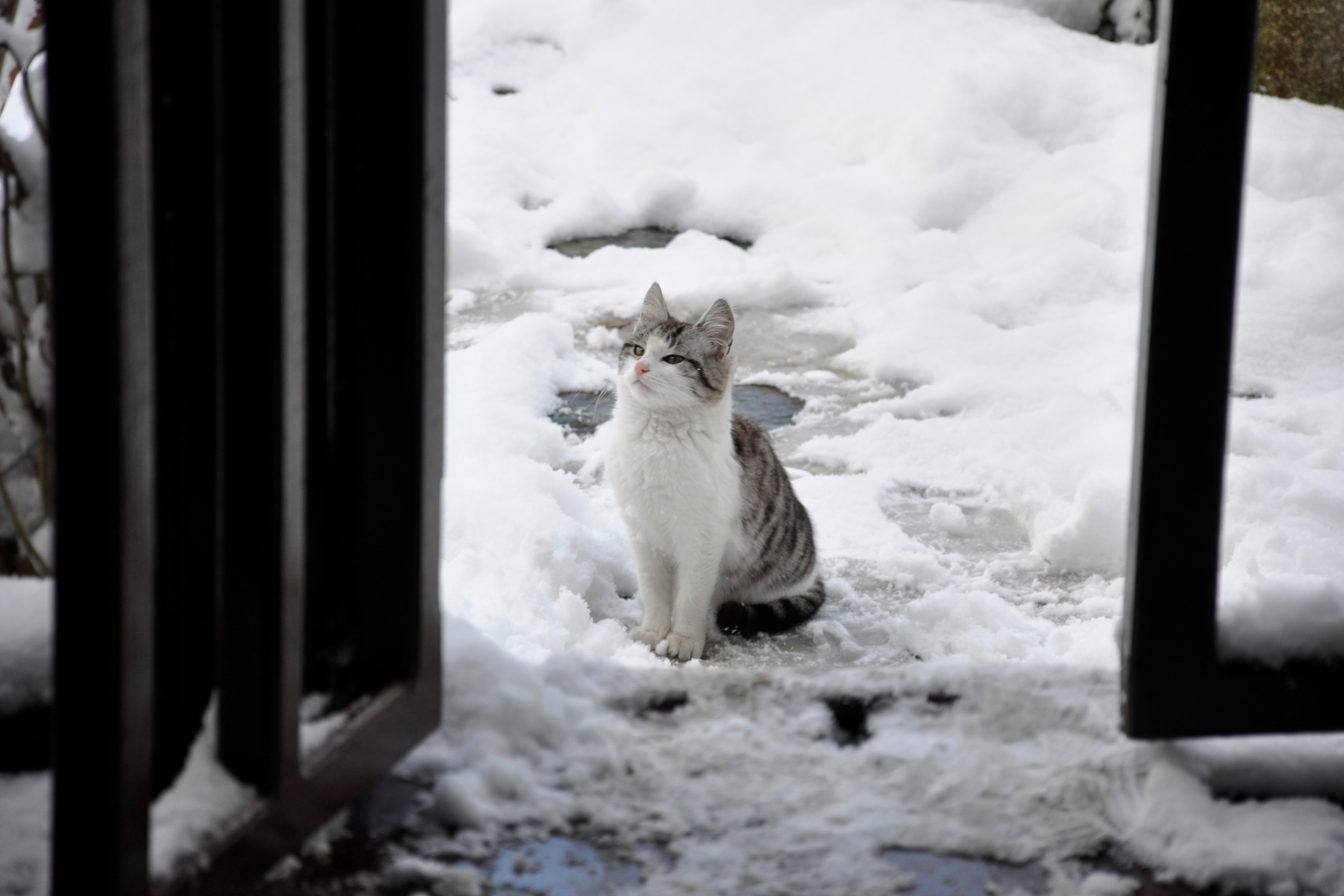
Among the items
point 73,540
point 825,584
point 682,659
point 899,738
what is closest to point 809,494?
point 825,584

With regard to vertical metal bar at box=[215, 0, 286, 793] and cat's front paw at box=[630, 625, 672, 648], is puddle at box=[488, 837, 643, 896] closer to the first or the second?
vertical metal bar at box=[215, 0, 286, 793]

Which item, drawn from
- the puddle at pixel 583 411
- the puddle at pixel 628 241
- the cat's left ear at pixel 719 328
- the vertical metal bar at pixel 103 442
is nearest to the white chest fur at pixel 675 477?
the cat's left ear at pixel 719 328

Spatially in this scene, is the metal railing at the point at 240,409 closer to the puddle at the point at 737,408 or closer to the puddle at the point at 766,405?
the puddle at the point at 737,408

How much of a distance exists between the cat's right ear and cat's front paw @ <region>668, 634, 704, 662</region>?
800 millimetres

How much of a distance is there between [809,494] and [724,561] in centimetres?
80

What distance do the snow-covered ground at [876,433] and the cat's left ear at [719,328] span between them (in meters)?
0.66

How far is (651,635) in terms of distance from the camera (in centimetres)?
293

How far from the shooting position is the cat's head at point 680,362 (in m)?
2.93

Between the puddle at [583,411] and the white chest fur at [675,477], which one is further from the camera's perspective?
the puddle at [583,411]

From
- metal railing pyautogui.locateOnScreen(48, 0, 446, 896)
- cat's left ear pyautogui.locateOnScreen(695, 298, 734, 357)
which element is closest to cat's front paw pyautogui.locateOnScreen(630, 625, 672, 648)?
cat's left ear pyautogui.locateOnScreen(695, 298, 734, 357)

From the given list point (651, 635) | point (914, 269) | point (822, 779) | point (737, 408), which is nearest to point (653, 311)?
point (651, 635)

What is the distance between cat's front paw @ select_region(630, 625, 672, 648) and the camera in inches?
114

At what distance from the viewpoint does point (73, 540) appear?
75 cm

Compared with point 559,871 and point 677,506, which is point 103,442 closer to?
point 559,871
